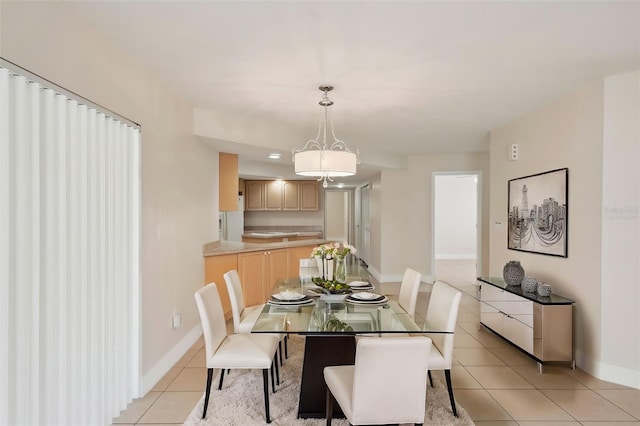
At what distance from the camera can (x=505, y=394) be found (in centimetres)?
281

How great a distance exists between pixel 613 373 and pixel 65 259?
397 cm

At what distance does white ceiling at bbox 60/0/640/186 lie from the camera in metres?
2.01

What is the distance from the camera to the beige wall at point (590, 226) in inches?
116

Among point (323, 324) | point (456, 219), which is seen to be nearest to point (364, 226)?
point (456, 219)

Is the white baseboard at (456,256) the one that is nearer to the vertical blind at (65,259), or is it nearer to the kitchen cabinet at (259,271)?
the kitchen cabinet at (259,271)

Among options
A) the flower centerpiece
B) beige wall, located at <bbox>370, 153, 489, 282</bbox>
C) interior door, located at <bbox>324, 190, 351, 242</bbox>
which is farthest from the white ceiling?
interior door, located at <bbox>324, 190, 351, 242</bbox>

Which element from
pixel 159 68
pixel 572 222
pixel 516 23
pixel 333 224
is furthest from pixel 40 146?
pixel 333 224

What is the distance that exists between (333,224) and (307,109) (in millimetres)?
9614

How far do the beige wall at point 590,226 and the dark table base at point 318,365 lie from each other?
2124 millimetres

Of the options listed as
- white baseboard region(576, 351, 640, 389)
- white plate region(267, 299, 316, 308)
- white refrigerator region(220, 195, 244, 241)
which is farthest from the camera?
white refrigerator region(220, 195, 244, 241)

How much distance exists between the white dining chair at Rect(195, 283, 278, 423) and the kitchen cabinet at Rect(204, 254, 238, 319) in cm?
185

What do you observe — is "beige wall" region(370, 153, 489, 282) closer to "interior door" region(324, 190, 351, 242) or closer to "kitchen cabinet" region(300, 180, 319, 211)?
"kitchen cabinet" region(300, 180, 319, 211)

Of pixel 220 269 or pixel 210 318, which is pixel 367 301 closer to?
pixel 210 318

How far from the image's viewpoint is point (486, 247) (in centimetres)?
653
